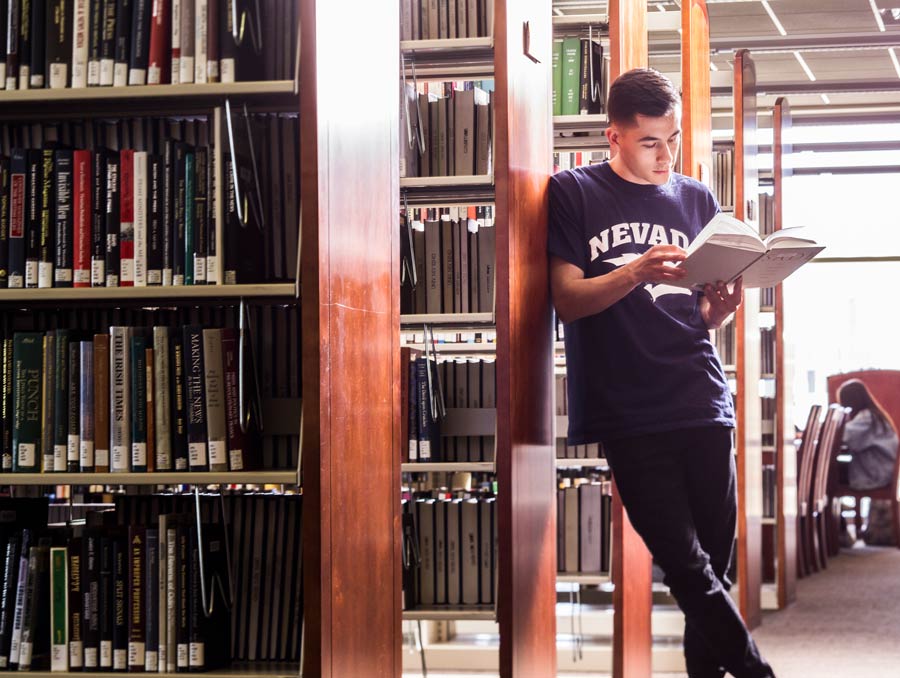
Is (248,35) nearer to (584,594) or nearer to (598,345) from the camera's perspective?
(598,345)

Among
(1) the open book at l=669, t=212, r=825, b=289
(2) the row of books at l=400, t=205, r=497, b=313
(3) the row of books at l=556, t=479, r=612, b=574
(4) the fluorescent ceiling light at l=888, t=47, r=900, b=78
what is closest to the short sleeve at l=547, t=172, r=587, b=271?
(1) the open book at l=669, t=212, r=825, b=289

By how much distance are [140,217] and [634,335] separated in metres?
1.13

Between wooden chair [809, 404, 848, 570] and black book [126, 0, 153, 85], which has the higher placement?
black book [126, 0, 153, 85]

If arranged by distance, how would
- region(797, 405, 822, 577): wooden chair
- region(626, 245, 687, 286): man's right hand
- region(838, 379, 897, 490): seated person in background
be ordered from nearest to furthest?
region(626, 245, 687, 286): man's right hand, region(797, 405, 822, 577): wooden chair, region(838, 379, 897, 490): seated person in background

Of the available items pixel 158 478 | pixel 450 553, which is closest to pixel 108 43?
pixel 158 478

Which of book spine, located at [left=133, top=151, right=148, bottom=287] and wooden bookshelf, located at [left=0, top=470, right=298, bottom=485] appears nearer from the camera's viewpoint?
wooden bookshelf, located at [left=0, top=470, right=298, bottom=485]

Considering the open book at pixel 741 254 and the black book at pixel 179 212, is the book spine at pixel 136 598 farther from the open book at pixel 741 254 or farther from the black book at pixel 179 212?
the open book at pixel 741 254

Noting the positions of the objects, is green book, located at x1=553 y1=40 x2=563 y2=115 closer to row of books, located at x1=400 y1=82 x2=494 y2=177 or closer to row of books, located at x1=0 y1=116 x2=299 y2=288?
row of books, located at x1=400 y1=82 x2=494 y2=177

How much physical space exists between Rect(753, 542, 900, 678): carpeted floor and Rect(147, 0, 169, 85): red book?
2.96m

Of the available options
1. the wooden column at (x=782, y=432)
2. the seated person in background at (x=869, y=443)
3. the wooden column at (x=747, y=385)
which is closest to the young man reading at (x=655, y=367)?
the wooden column at (x=747, y=385)

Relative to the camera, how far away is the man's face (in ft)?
9.32

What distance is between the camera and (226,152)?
218 cm

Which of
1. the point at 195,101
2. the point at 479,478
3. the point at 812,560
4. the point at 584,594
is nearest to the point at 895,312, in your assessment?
the point at 812,560

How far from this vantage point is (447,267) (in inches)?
144
